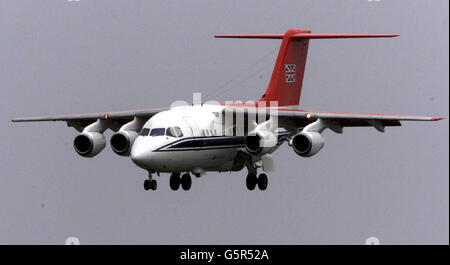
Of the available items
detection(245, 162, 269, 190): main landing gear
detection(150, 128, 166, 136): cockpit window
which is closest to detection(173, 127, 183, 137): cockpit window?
detection(150, 128, 166, 136): cockpit window

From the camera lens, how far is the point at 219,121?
35844 mm

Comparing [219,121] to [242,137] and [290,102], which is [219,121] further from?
[290,102]

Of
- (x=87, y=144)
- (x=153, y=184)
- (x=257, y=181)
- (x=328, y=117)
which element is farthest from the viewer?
(x=257, y=181)

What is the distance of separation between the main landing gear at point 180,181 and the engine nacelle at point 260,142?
2100mm

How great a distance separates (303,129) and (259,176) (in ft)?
8.74

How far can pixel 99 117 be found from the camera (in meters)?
37.0

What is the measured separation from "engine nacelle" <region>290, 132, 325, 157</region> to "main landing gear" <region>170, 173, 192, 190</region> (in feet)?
10.3

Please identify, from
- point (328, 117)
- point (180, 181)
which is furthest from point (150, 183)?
point (328, 117)

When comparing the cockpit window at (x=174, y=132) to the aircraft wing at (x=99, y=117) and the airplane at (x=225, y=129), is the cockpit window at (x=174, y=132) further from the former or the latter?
the aircraft wing at (x=99, y=117)

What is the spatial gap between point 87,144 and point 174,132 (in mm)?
3000

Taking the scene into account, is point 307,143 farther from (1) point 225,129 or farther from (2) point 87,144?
(2) point 87,144

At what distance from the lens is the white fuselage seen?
33.9 metres
